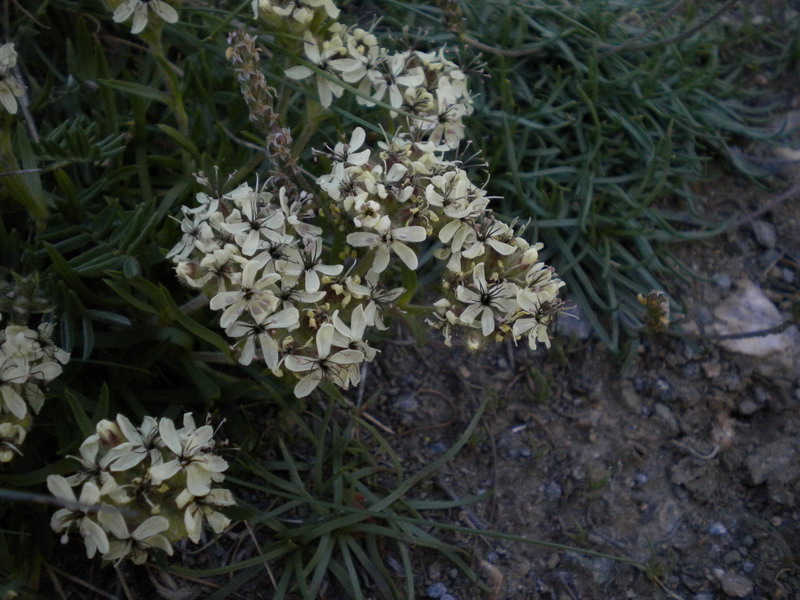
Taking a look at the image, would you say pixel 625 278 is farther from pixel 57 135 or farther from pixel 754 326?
pixel 57 135

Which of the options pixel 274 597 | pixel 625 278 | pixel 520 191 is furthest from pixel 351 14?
pixel 274 597

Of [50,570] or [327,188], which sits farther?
[50,570]

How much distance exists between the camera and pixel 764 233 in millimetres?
3740

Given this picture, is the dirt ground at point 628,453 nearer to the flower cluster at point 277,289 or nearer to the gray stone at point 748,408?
the gray stone at point 748,408

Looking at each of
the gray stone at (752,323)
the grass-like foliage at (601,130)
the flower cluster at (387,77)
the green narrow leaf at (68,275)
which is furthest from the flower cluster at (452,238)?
the gray stone at (752,323)

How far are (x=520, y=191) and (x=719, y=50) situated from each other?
1769mm

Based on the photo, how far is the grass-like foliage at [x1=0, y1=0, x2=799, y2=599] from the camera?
6.82 feet

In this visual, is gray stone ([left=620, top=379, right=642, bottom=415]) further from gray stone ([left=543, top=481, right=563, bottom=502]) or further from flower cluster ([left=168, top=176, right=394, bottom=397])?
flower cluster ([left=168, top=176, right=394, bottom=397])

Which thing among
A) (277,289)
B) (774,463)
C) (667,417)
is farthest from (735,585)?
(277,289)

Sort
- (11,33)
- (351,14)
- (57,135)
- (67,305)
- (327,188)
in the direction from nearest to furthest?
(327,188)
(67,305)
(57,135)
(11,33)
(351,14)

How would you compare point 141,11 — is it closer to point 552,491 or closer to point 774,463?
point 552,491

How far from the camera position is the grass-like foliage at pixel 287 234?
208 cm

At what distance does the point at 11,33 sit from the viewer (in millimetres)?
3252

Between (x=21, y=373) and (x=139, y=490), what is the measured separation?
1.54ft
